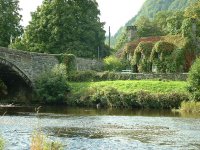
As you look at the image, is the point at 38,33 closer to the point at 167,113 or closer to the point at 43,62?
the point at 43,62

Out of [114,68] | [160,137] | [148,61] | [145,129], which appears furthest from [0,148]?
[114,68]

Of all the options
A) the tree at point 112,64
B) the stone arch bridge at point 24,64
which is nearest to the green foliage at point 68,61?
the stone arch bridge at point 24,64

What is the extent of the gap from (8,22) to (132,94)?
126 ft

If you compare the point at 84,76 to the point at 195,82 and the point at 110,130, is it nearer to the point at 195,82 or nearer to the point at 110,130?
the point at 195,82

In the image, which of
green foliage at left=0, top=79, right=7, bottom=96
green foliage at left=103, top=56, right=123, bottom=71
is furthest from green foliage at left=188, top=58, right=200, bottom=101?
green foliage at left=0, top=79, right=7, bottom=96

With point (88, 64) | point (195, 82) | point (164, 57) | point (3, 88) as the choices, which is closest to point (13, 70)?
point (3, 88)

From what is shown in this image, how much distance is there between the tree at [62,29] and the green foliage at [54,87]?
1882cm

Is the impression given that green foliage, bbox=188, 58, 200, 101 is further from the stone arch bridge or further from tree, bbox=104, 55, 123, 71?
tree, bbox=104, 55, 123, 71

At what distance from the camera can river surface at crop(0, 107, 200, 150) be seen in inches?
1064

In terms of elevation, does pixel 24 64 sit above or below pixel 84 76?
above

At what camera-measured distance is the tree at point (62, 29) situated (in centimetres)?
7950

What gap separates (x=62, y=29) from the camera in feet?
260

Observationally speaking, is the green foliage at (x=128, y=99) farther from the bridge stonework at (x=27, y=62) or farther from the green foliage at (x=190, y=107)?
the bridge stonework at (x=27, y=62)

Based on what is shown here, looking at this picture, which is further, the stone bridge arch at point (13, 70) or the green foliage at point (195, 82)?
the stone bridge arch at point (13, 70)
